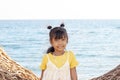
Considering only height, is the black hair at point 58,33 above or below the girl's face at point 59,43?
above

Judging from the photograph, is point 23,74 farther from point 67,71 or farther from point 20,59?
point 20,59

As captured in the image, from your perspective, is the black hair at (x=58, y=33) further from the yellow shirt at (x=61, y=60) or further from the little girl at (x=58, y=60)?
the yellow shirt at (x=61, y=60)

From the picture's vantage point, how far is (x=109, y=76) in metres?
5.55

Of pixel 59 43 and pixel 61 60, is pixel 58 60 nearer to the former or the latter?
pixel 61 60

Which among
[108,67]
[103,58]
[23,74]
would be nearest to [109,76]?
[23,74]

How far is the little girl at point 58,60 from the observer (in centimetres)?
433

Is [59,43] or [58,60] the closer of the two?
[59,43]

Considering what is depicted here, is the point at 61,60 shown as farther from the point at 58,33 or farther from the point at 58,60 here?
the point at 58,33

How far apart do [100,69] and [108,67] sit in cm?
59

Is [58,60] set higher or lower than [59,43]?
lower

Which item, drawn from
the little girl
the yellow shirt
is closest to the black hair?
the little girl

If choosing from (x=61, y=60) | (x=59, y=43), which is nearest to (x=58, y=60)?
(x=61, y=60)

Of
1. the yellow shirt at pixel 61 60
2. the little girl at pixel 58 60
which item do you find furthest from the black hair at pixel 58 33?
the yellow shirt at pixel 61 60

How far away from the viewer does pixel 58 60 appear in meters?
4.41
